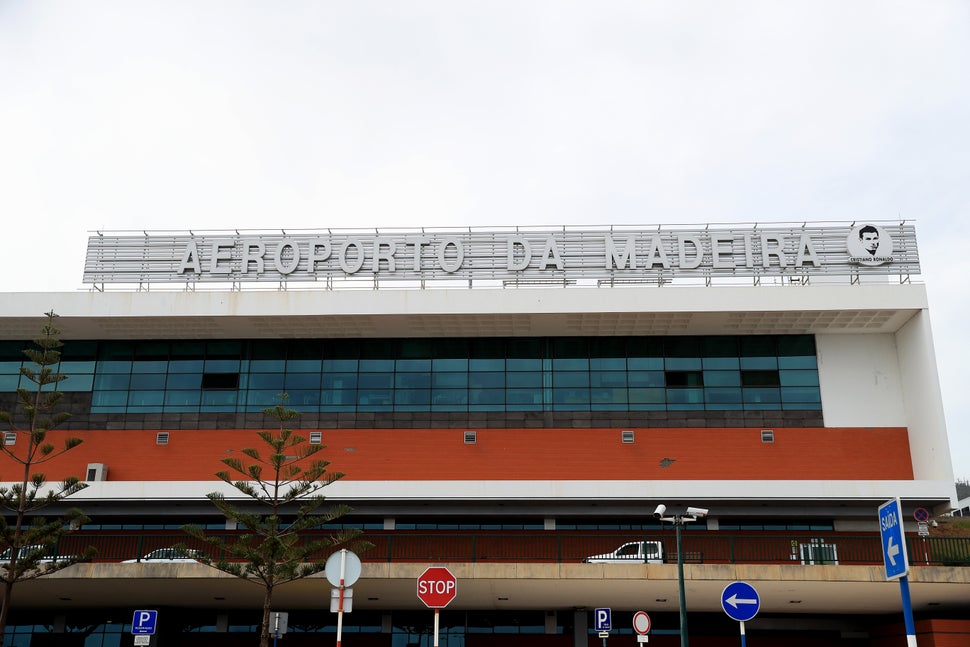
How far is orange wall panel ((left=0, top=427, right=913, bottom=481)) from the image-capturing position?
81.1 ft

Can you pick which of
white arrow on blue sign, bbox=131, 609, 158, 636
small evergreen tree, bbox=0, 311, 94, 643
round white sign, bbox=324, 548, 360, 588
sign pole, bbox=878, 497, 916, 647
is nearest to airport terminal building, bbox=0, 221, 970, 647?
small evergreen tree, bbox=0, 311, 94, 643

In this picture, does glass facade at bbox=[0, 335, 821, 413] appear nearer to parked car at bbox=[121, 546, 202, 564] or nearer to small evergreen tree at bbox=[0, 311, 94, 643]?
small evergreen tree at bbox=[0, 311, 94, 643]

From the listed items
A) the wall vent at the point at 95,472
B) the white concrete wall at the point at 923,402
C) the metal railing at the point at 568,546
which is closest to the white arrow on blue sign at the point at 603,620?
the metal railing at the point at 568,546

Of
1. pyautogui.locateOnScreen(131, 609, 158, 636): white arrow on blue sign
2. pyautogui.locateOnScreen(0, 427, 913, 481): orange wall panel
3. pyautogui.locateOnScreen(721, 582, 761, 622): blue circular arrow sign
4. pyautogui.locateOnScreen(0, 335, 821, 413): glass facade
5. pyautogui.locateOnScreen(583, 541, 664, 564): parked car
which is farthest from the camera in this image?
pyautogui.locateOnScreen(0, 335, 821, 413): glass facade

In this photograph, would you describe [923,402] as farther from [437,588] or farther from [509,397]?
[437,588]

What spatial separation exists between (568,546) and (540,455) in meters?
4.41

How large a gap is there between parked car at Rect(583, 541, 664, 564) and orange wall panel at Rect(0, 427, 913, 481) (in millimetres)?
3809

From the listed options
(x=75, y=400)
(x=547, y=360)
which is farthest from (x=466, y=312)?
(x=75, y=400)

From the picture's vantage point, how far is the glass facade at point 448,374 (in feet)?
84.4

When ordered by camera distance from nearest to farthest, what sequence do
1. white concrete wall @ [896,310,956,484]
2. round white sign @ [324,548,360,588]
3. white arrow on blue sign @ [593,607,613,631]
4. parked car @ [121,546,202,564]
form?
round white sign @ [324,548,360,588], white arrow on blue sign @ [593,607,613,631], parked car @ [121,546,202,564], white concrete wall @ [896,310,956,484]

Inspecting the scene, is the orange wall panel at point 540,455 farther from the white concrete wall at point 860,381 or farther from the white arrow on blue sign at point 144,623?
the white arrow on blue sign at point 144,623

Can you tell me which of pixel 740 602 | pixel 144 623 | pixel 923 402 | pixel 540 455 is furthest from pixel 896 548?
pixel 923 402

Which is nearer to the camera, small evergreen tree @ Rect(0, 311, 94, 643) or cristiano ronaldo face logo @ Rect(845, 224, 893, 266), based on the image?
small evergreen tree @ Rect(0, 311, 94, 643)

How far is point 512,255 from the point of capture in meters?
26.6
